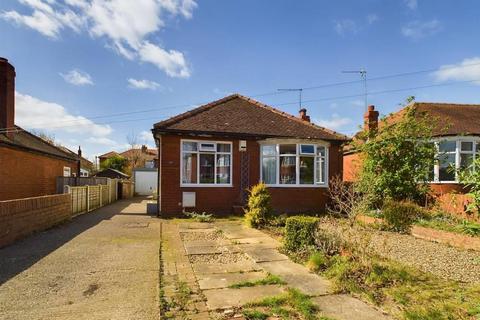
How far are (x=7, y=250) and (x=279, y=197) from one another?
32.8ft

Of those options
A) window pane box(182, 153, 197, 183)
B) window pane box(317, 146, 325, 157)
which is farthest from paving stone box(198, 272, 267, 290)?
window pane box(317, 146, 325, 157)

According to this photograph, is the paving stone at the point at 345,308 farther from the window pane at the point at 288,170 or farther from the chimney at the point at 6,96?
the chimney at the point at 6,96

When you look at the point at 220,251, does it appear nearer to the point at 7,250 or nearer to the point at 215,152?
the point at 7,250

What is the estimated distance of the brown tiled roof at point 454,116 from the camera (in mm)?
16562

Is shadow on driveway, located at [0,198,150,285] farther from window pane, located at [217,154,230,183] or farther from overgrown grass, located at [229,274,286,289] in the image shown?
window pane, located at [217,154,230,183]

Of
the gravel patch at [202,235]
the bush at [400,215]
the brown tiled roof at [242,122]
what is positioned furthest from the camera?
the brown tiled roof at [242,122]

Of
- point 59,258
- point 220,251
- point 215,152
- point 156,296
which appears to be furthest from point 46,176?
point 156,296

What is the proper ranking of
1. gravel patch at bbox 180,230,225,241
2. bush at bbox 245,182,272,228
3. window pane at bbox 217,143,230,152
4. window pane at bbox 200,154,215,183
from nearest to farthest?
gravel patch at bbox 180,230,225,241
bush at bbox 245,182,272,228
window pane at bbox 200,154,215,183
window pane at bbox 217,143,230,152

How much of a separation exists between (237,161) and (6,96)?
11.7 meters

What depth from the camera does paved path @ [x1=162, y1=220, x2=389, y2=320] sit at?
426 centimetres

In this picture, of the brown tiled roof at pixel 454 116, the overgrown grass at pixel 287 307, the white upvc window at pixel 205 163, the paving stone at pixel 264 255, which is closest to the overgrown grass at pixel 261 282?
the overgrown grass at pixel 287 307

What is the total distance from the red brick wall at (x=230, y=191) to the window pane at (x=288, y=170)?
404 millimetres

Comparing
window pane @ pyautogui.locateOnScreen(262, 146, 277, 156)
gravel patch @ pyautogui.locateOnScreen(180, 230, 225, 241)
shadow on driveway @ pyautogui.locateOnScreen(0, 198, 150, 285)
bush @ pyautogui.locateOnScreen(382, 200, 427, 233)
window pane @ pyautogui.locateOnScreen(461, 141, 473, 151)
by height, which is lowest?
gravel patch @ pyautogui.locateOnScreen(180, 230, 225, 241)

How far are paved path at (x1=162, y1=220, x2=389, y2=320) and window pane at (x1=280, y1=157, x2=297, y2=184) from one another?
18.8ft
